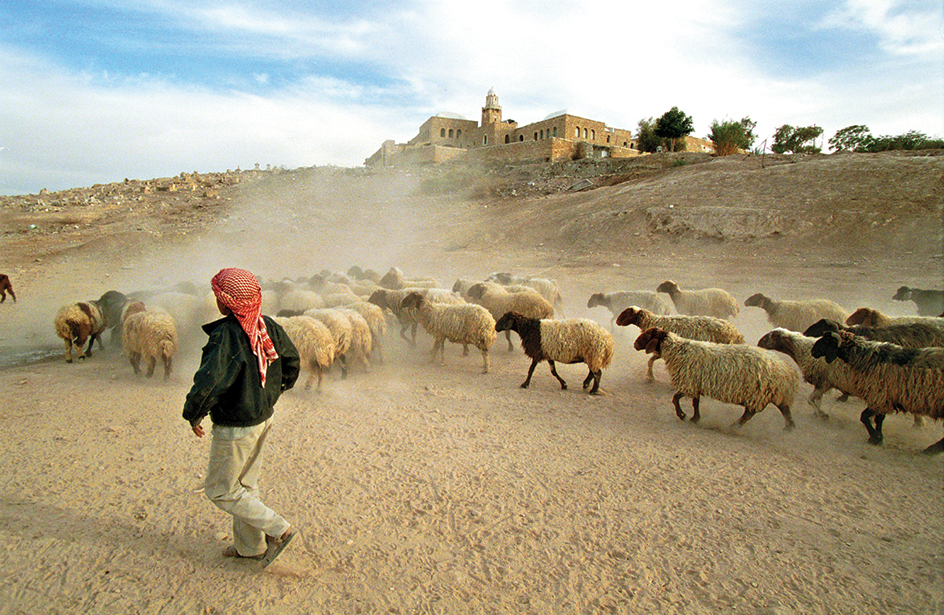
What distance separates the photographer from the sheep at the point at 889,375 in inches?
213

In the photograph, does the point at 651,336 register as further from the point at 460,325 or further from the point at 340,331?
the point at 340,331

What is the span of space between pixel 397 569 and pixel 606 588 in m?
1.57

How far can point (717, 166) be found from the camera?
3058 cm

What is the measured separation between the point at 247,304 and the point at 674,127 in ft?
164

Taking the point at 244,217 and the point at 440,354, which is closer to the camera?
the point at 440,354

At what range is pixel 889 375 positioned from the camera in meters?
5.70

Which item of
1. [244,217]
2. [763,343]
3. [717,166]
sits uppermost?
[717,166]

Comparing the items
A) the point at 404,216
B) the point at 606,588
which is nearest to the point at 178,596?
the point at 606,588

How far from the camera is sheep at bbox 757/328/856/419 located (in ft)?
20.7

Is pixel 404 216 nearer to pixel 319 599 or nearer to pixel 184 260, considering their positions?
pixel 184 260

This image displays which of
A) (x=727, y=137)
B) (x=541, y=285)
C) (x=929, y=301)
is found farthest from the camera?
(x=727, y=137)

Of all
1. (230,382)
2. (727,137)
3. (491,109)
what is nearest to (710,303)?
(230,382)

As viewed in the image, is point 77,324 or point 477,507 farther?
point 77,324

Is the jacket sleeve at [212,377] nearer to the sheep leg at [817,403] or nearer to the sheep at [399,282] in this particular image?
the sheep leg at [817,403]
